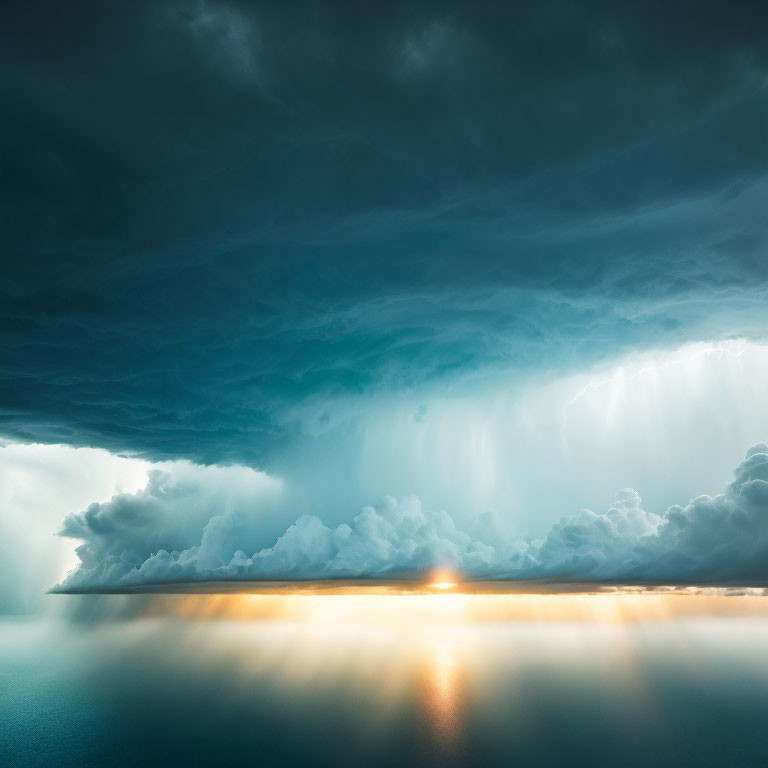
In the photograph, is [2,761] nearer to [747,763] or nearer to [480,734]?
[480,734]

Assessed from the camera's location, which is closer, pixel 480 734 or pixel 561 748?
pixel 561 748

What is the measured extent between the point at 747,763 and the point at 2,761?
697 ft

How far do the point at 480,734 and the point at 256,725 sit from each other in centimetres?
7553

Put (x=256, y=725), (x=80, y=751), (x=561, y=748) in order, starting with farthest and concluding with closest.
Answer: (x=256, y=725) < (x=80, y=751) < (x=561, y=748)

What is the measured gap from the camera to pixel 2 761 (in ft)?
572

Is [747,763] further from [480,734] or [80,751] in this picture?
[80,751]

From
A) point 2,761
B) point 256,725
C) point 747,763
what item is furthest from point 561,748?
point 2,761

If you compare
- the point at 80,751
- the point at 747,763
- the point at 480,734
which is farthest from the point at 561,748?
the point at 80,751

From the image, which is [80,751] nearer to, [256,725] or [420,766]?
[256,725]

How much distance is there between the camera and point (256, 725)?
198 m

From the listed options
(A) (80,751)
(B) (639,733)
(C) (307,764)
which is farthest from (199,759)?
(B) (639,733)

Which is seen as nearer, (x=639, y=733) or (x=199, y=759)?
(x=199, y=759)

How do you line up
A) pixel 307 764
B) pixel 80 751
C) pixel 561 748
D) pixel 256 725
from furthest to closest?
pixel 256 725 < pixel 80 751 < pixel 561 748 < pixel 307 764

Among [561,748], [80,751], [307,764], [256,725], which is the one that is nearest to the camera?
[307,764]
